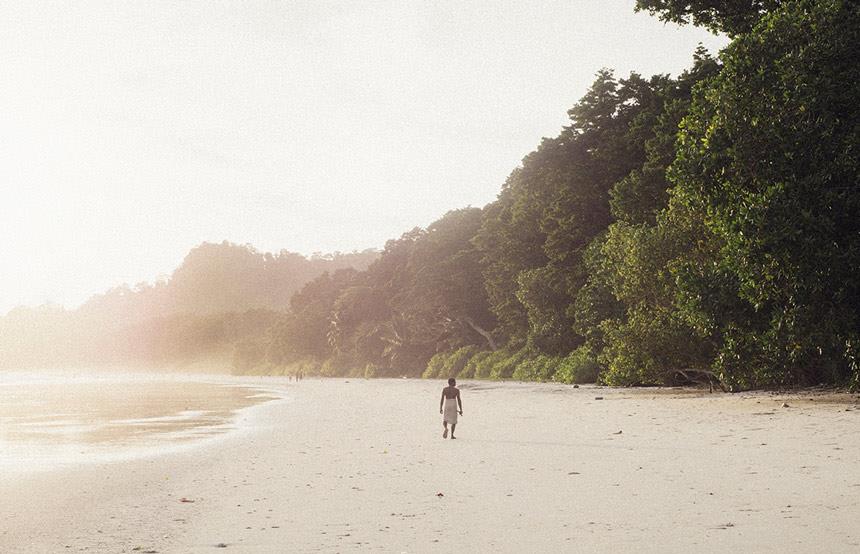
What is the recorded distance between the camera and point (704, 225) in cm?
3153

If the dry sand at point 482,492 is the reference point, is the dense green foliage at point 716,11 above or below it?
above

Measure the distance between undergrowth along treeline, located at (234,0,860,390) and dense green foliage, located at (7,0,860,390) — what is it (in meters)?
0.06

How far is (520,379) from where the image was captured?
178 feet

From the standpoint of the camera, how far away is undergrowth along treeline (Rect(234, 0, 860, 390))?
67.2ft

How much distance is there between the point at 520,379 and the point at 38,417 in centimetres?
3130

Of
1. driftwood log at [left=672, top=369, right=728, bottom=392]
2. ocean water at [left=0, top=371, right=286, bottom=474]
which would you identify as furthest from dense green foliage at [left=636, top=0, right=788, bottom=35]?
ocean water at [left=0, top=371, right=286, bottom=474]

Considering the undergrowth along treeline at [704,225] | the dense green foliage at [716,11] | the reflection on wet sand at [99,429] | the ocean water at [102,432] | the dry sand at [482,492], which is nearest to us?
the dry sand at [482,492]

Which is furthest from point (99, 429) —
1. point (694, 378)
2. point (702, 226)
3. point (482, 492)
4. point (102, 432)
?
point (694, 378)

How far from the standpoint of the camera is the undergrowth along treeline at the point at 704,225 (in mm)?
20469

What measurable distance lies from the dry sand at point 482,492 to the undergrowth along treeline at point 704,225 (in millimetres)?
3767

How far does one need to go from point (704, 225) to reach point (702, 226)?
12cm

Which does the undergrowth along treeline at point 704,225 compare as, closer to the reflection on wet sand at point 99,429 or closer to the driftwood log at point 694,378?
the driftwood log at point 694,378

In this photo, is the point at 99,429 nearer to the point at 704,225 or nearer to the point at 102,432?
the point at 102,432

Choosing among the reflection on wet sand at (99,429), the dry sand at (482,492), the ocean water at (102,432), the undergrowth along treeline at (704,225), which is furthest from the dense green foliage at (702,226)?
the reflection on wet sand at (99,429)
